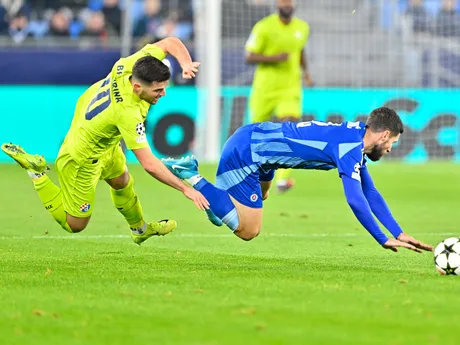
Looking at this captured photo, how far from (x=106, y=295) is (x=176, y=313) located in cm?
73

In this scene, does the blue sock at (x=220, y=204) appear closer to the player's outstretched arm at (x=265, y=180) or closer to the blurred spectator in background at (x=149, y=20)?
the player's outstretched arm at (x=265, y=180)

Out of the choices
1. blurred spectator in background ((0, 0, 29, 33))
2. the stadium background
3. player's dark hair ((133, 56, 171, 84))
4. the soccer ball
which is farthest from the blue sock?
blurred spectator in background ((0, 0, 29, 33))

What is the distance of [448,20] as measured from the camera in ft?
67.6

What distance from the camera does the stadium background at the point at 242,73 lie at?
19.7m

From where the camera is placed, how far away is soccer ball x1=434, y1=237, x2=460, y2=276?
22.9 feet

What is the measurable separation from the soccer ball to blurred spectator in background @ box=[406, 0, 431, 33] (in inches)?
549

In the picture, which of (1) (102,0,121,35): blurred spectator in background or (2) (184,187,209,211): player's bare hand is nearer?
(2) (184,187,209,211): player's bare hand

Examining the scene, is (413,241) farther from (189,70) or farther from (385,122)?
(189,70)

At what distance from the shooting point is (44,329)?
512 centimetres

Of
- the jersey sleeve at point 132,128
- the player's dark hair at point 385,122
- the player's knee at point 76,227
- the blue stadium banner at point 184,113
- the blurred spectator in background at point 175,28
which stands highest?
the player's dark hair at point 385,122

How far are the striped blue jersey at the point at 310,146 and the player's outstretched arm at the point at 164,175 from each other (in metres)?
0.93

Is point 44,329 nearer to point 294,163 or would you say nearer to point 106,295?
point 106,295

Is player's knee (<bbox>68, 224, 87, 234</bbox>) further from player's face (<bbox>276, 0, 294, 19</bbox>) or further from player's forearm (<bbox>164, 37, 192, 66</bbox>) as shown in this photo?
player's face (<bbox>276, 0, 294, 19</bbox>)

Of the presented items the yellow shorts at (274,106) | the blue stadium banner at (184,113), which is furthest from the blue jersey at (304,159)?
the blue stadium banner at (184,113)
